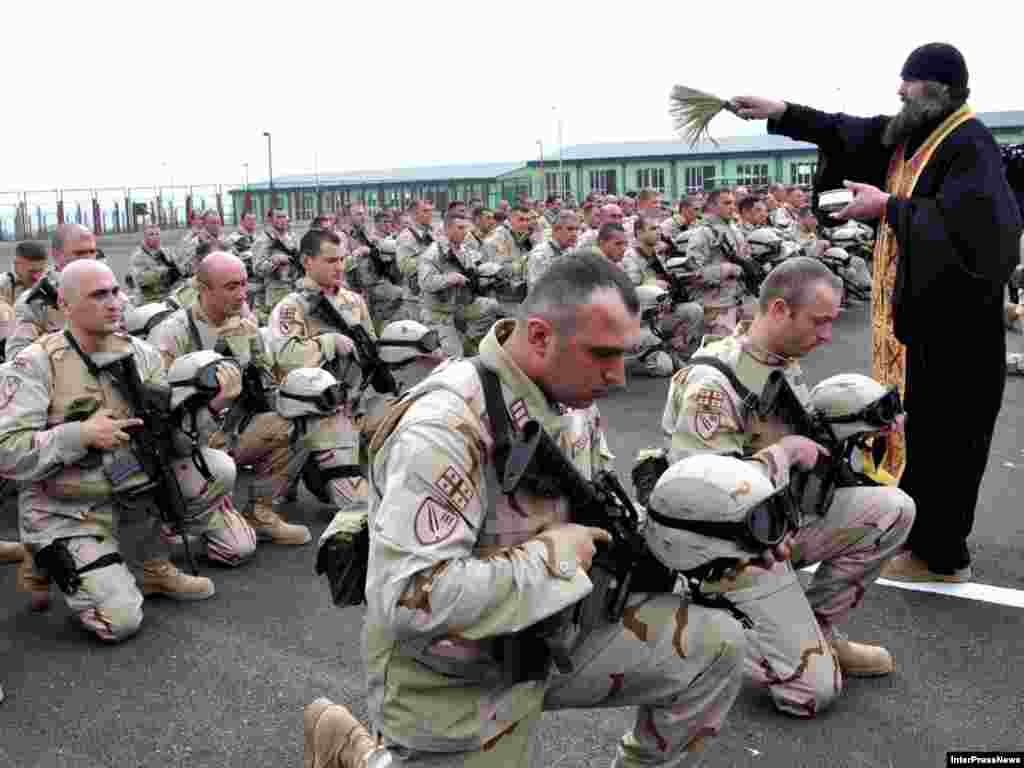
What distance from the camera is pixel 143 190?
37531 mm

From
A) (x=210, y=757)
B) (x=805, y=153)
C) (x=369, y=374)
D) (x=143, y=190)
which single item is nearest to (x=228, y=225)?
(x=143, y=190)

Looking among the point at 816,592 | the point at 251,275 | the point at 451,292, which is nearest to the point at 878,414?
the point at 816,592

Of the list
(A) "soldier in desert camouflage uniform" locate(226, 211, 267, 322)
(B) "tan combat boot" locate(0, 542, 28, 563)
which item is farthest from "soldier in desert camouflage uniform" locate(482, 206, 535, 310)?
A: (B) "tan combat boot" locate(0, 542, 28, 563)

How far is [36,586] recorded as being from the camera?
5.07 metres

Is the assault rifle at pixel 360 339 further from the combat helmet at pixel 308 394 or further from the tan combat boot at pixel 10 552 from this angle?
the tan combat boot at pixel 10 552

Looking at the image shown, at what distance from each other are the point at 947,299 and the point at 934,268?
0.53ft

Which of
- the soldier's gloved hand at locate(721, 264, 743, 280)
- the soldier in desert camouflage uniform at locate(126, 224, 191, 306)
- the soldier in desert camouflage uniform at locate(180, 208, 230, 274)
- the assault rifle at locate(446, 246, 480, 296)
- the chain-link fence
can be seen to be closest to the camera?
the soldier's gloved hand at locate(721, 264, 743, 280)

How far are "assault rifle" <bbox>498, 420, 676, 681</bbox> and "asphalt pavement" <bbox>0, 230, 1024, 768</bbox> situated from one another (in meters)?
1.07

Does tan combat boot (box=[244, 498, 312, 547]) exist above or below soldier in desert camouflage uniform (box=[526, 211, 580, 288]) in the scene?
below

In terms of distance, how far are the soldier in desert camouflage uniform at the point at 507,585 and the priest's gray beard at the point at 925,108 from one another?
260 centimetres

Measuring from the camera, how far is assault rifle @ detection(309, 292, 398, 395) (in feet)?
22.2

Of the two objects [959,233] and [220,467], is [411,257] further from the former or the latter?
[959,233]

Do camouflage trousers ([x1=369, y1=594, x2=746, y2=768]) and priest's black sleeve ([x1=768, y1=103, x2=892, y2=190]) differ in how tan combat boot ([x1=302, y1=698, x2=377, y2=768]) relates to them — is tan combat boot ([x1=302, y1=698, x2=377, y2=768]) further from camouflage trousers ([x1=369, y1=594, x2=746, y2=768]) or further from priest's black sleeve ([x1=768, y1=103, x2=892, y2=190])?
priest's black sleeve ([x1=768, y1=103, x2=892, y2=190])

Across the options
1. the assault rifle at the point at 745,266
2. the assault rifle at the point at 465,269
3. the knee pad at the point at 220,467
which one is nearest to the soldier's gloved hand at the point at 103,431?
the knee pad at the point at 220,467
